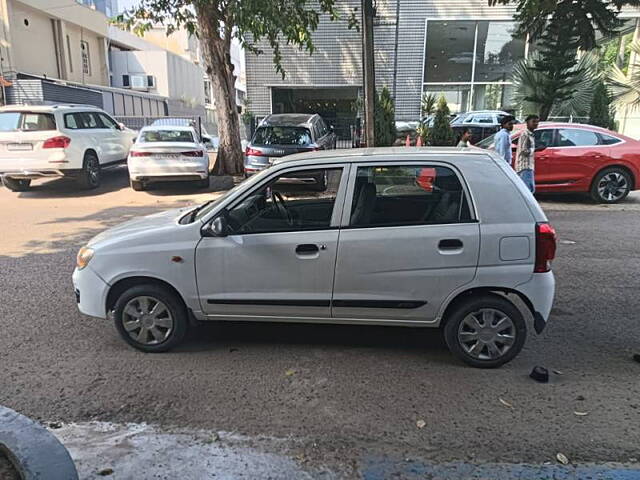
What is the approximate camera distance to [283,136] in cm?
1242

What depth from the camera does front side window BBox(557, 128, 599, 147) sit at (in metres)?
10.5

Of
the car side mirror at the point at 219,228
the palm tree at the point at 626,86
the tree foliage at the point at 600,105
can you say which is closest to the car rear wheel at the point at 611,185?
the palm tree at the point at 626,86

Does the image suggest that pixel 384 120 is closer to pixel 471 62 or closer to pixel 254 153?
pixel 254 153

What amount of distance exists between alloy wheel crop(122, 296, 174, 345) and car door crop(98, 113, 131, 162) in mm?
10533

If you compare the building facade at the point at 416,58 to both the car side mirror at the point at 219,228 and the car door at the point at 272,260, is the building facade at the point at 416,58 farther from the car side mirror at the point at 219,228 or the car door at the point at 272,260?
the car side mirror at the point at 219,228

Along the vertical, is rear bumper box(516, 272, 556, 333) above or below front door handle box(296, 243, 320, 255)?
below

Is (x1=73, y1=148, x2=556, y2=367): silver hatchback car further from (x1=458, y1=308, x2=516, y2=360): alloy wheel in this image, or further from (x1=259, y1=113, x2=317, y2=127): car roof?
(x1=259, y1=113, x2=317, y2=127): car roof

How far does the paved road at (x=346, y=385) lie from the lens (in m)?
3.20

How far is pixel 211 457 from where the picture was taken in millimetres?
3012

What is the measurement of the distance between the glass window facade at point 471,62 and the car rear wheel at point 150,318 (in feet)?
61.7

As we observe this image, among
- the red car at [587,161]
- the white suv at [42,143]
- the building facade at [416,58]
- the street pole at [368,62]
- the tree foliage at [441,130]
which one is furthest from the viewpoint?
the building facade at [416,58]

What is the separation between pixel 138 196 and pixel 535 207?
33.8 ft

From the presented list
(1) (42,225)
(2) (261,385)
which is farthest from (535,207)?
(1) (42,225)

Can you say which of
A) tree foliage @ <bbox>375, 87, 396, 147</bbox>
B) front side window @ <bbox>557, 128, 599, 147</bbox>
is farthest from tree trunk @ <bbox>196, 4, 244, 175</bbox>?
front side window @ <bbox>557, 128, 599, 147</bbox>
